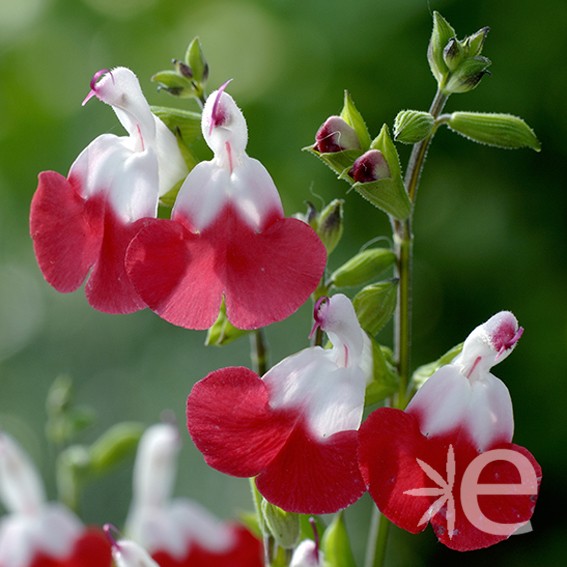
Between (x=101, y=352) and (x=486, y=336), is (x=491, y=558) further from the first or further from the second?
(x=486, y=336)

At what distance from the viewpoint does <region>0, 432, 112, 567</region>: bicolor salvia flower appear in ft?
3.21

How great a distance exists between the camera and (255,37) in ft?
6.02

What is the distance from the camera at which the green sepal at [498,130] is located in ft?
2.19

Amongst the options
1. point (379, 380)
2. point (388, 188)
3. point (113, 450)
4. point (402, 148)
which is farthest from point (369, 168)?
point (402, 148)

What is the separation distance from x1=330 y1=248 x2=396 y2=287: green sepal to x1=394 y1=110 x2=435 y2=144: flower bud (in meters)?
0.09

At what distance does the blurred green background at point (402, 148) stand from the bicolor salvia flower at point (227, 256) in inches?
41.8

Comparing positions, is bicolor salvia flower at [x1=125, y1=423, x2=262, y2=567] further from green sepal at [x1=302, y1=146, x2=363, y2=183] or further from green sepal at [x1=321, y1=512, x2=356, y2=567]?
green sepal at [x1=302, y1=146, x2=363, y2=183]

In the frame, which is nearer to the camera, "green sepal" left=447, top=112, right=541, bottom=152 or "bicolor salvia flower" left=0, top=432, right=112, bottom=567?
"green sepal" left=447, top=112, right=541, bottom=152

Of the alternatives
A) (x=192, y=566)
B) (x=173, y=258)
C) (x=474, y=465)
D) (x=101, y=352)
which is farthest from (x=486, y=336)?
(x=101, y=352)

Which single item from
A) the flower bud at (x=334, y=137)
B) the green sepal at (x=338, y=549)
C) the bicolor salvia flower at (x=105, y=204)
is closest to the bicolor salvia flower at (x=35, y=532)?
the green sepal at (x=338, y=549)

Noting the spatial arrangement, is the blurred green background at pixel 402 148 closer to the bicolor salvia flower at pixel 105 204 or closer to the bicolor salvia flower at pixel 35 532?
the bicolor salvia flower at pixel 35 532

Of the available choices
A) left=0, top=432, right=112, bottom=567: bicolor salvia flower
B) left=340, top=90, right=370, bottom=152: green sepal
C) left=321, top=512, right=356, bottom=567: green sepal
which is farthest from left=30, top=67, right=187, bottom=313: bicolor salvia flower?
left=0, top=432, right=112, bottom=567: bicolor salvia flower

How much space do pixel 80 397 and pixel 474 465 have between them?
160cm

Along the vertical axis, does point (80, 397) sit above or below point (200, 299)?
below
